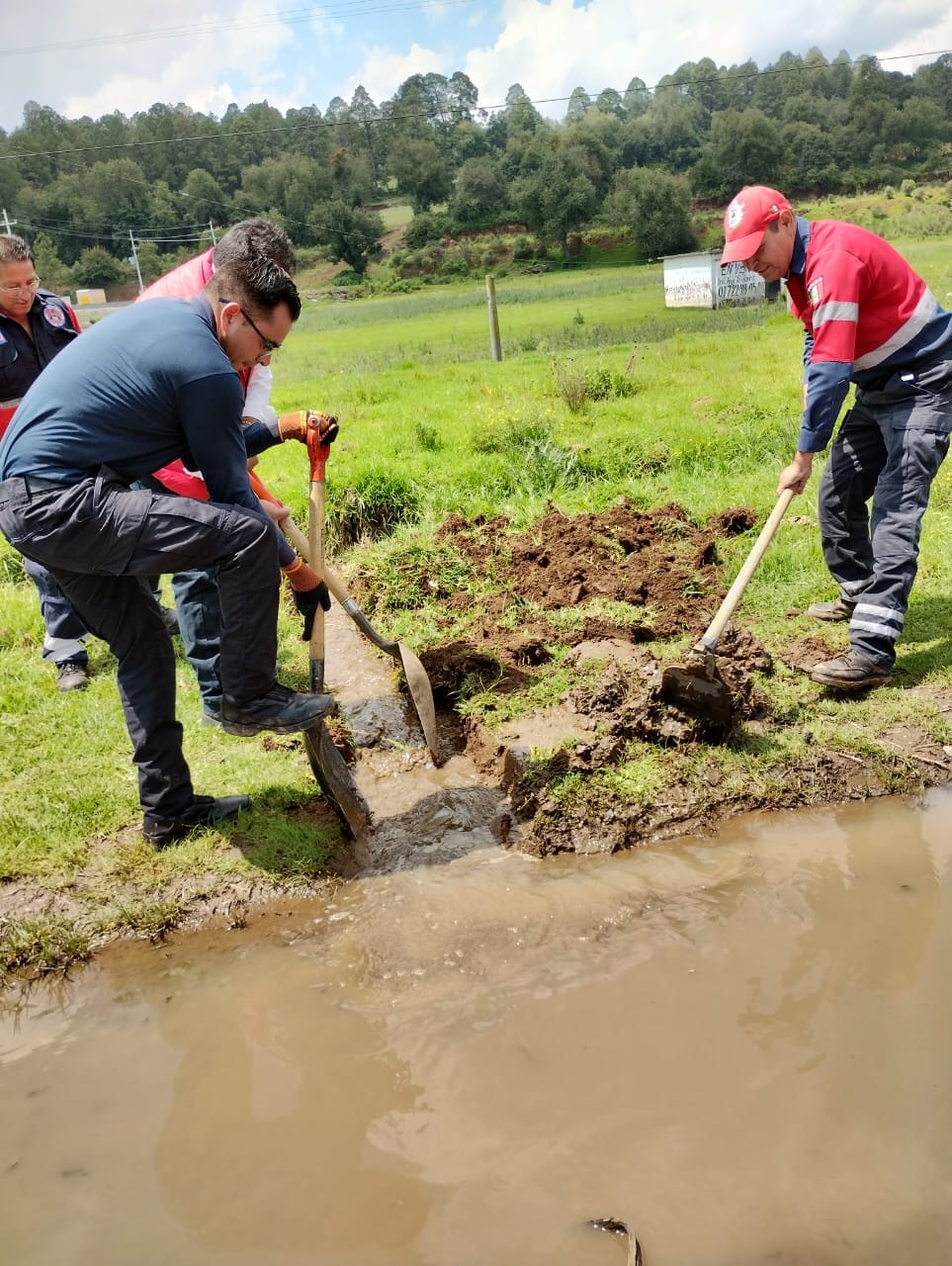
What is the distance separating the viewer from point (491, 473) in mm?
7219

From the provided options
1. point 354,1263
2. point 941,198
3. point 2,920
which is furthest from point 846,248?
point 941,198

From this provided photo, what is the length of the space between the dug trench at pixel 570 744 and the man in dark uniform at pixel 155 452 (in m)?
1.00

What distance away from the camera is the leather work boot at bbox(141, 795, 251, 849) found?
3.55 m

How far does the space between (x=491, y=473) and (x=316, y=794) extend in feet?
13.0

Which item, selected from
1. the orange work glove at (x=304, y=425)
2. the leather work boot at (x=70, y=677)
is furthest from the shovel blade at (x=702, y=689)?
the leather work boot at (x=70, y=677)

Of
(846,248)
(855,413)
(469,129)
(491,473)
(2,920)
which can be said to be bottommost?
(2,920)

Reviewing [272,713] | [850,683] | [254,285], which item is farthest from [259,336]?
[850,683]

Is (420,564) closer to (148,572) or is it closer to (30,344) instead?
(30,344)

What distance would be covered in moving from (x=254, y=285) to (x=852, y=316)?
247 centimetres

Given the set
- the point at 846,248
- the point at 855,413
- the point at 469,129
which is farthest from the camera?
the point at 469,129

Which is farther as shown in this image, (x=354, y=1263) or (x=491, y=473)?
(x=491, y=473)

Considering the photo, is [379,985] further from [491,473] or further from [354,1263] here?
[491,473]

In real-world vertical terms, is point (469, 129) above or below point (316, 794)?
above

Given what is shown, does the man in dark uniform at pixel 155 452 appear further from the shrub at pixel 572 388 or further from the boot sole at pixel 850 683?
the shrub at pixel 572 388
